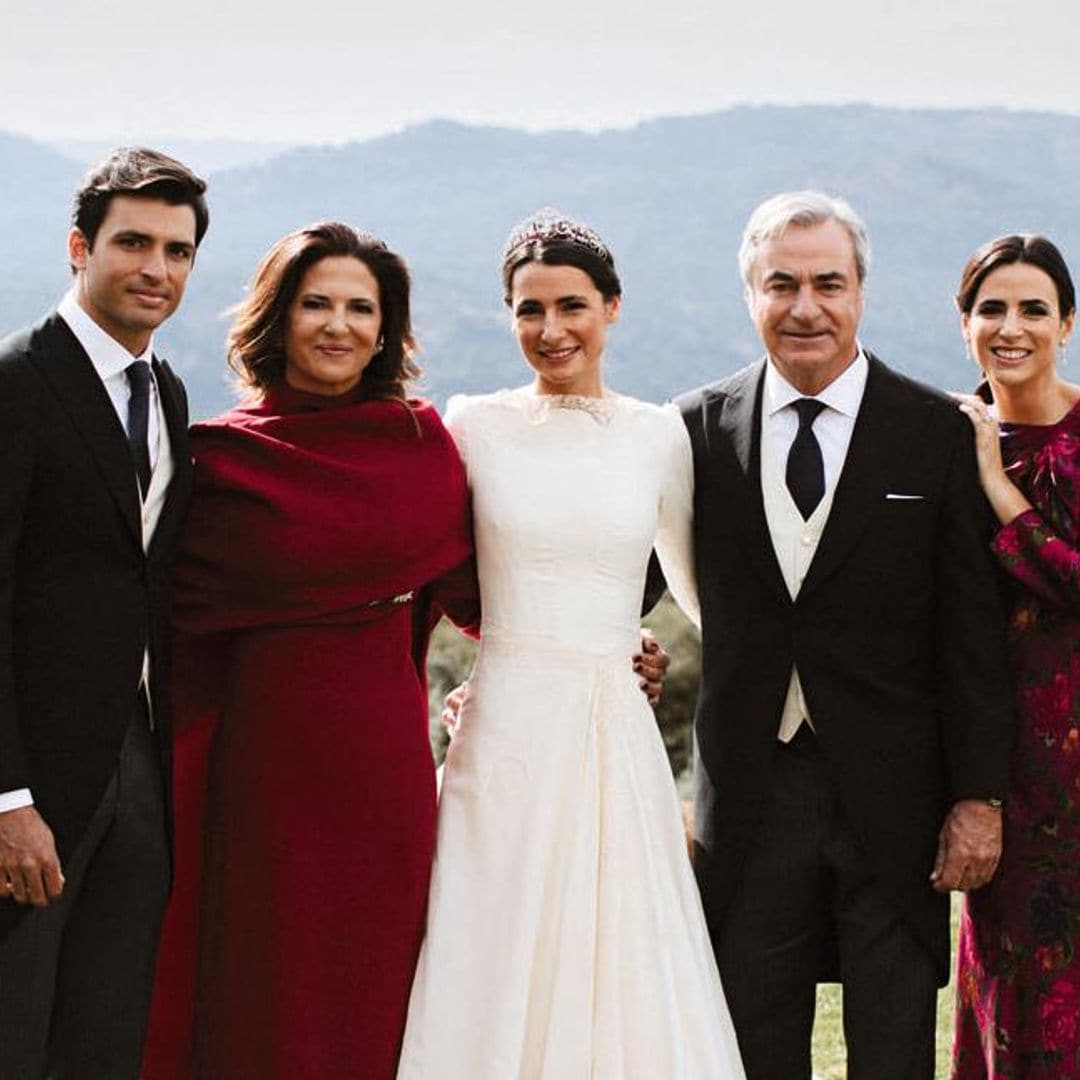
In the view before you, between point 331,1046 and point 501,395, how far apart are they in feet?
5.54

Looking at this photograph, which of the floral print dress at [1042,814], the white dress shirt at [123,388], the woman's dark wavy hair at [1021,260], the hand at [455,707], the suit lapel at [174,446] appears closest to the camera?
the white dress shirt at [123,388]

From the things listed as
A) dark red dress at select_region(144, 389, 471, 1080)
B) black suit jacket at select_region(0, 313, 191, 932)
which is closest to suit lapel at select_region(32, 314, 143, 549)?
black suit jacket at select_region(0, 313, 191, 932)

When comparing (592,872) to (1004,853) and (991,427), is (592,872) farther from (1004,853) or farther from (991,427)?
(991,427)

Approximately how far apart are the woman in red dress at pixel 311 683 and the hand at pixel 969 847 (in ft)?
4.09

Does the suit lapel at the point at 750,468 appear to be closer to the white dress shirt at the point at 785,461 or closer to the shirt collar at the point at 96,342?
the white dress shirt at the point at 785,461

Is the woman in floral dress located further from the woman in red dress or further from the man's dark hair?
the man's dark hair

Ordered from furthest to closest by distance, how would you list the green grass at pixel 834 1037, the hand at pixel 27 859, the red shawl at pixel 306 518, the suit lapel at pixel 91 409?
the green grass at pixel 834 1037, the red shawl at pixel 306 518, the suit lapel at pixel 91 409, the hand at pixel 27 859

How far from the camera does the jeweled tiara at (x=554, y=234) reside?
13.4 ft

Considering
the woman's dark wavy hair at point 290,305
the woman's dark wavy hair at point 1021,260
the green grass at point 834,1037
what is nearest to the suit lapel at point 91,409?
the woman's dark wavy hair at point 290,305

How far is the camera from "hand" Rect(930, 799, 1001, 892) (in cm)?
381

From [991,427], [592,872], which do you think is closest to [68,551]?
[592,872]

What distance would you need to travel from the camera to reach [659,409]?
4254 mm

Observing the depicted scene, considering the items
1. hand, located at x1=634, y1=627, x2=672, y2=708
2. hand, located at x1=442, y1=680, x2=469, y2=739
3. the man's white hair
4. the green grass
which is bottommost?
the green grass

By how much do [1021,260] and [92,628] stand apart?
240 centimetres
